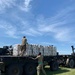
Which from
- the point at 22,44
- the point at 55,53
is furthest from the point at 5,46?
the point at 55,53

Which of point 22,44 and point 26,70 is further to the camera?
point 22,44

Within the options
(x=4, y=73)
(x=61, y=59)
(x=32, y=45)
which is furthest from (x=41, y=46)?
(x=4, y=73)

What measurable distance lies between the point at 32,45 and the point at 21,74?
11.0 ft

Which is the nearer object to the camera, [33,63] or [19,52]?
[33,63]

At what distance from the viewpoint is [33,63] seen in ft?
52.9

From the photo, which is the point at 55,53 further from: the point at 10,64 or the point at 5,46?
the point at 10,64

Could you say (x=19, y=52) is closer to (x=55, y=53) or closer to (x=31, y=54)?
(x=31, y=54)

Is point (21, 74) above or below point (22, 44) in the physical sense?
below

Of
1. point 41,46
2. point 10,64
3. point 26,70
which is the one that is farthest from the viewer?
A: point 41,46

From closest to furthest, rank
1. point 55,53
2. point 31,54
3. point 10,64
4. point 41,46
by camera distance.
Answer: point 10,64 → point 31,54 → point 41,46 → point 55,53

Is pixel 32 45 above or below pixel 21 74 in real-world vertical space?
above

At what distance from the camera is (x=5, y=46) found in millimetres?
18297

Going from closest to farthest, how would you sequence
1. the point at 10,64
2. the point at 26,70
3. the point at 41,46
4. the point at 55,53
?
the point at 10,64 < the point at 26,70 < the point at 41,46 < the point at 55,53

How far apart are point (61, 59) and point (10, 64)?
7.95m
